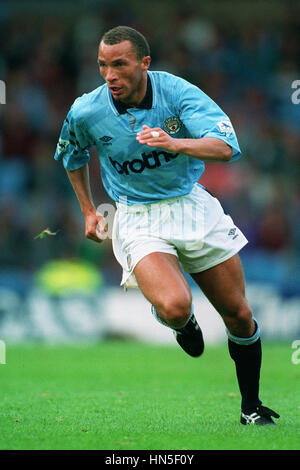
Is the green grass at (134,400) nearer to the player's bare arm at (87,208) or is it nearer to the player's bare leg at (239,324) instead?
the player's bare leg at (239,324)

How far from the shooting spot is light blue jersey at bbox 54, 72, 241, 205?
221 inches

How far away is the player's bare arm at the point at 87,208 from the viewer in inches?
231

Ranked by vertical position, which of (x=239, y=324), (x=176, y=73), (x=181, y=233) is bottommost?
(x=176, y=73)

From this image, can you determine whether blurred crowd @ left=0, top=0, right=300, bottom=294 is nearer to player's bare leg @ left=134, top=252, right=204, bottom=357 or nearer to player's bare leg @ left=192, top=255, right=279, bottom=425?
player's bare leg @ left=192, top=255, right=279, bottom=425

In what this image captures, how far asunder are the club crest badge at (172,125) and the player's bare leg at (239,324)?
0.96m

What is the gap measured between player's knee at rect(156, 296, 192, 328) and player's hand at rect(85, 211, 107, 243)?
795 millimetres

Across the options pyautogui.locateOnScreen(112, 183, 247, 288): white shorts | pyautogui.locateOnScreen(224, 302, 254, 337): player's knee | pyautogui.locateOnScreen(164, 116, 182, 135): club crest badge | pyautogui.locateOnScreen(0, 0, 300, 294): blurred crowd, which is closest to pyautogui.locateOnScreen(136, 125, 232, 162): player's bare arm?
pyautogui.locateOnScreen(164, 116, 182, 135): club crest badge

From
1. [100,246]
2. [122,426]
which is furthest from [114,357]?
[122,426]

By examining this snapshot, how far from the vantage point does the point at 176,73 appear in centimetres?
1719

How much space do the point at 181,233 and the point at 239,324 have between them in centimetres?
74

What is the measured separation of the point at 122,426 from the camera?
219 inches

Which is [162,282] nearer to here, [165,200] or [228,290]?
[228,290]

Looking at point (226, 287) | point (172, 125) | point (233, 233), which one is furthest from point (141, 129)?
point (226, 287)
